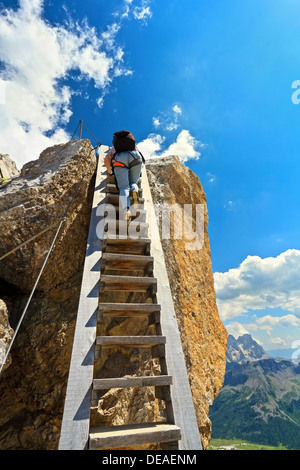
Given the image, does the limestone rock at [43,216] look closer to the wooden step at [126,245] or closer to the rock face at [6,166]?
the wooden step at [126,245]

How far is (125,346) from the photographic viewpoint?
3199 millimetres

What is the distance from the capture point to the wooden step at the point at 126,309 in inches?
137

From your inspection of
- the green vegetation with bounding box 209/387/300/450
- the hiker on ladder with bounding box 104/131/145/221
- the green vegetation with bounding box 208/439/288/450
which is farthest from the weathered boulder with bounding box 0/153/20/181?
the green vegetation with bounding box 208/439/288/450

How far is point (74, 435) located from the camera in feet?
7.63

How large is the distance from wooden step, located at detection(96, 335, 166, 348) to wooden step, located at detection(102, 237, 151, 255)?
1.93 meters

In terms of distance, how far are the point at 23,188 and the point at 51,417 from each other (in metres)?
4.66

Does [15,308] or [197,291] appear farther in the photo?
[197,291]

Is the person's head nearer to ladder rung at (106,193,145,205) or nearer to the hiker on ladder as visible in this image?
the hiker on ladder

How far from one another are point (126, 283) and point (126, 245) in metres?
1.12

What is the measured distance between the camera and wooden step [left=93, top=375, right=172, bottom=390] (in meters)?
2.70

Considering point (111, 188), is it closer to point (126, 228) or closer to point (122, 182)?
point (122, 182)

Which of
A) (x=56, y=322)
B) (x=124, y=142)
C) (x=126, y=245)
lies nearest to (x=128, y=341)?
(x=126, y=245)

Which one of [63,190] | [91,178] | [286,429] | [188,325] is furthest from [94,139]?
[286,429]
